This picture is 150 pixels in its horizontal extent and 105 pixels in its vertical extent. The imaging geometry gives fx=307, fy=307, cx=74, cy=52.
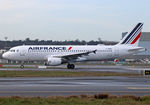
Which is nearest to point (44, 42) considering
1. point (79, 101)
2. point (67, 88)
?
point (67, 88)

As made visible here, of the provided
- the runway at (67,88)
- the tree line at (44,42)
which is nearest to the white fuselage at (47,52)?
the runway at (67,88)

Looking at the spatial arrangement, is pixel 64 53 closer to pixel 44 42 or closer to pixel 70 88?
pixel 70 88

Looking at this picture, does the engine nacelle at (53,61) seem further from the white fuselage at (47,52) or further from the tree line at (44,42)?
the tree line at (44,42)

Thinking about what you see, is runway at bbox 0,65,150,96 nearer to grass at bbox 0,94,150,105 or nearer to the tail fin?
grass at bbox 0,94,150,105

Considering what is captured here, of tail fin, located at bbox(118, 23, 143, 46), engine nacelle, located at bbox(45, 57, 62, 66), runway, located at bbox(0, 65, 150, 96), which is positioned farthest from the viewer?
tail fin, located at bbox(118, 23, 143, 46)

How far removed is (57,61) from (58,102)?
32.1 m

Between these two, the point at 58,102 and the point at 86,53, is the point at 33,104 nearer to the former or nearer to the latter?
the point at 58,102

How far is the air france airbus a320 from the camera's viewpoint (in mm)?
47531

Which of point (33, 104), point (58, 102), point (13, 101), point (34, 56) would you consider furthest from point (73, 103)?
point (34, 56)

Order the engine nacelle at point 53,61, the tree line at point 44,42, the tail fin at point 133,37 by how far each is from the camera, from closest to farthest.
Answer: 1. the engine nacelle at point 53,61
2. the tail fin at point 133,37
3. the tree line at point 44,42

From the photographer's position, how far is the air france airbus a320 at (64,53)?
1871 inches

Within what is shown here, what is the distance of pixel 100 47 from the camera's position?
167 ft

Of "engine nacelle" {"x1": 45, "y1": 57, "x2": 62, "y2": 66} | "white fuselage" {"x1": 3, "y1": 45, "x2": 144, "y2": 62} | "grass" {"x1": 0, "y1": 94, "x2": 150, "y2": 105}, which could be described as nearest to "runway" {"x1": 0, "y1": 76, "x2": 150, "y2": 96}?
"grass" {"x1": 0, "y1": 94, "x2": 150, "y2": 105}

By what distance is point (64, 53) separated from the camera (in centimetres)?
4916
